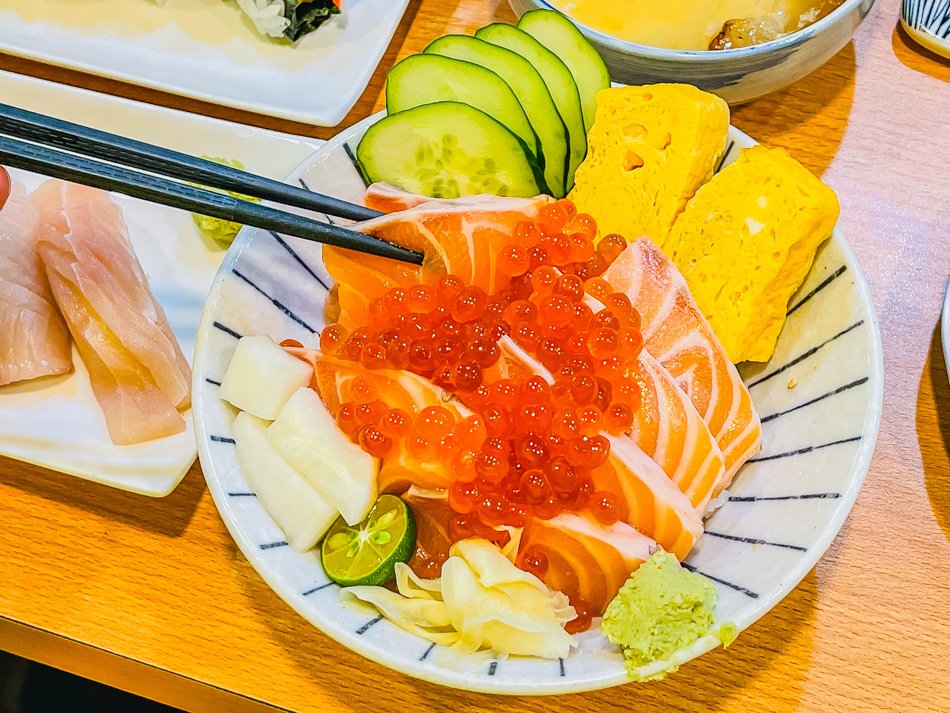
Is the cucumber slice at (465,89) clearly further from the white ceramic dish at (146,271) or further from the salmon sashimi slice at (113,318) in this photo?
the salmon sashimi slice at (113,318)

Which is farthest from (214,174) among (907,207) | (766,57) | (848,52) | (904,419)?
(848,52)

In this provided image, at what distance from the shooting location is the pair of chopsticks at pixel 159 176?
98cm

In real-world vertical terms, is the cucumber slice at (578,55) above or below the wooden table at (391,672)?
above

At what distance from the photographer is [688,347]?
1090 millimetres

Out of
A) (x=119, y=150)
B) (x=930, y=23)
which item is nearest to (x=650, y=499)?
(x=119, y=150)

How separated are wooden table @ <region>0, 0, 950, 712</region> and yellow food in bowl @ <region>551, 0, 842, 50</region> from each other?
1.42 feet

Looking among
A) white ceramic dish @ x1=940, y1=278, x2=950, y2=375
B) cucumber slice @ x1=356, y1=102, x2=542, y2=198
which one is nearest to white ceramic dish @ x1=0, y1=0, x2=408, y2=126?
cucumber slice @ x1=356, y1=102, x2=542, y2=198

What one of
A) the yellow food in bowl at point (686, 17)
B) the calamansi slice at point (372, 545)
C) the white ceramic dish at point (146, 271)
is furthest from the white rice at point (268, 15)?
the calamansi slice at point (372, 545)

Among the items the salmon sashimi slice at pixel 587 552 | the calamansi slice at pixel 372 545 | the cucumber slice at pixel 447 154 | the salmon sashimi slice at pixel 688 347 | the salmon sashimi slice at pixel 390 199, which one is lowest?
the calamansi slice at pixel 372 545

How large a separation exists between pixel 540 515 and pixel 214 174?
608 mm

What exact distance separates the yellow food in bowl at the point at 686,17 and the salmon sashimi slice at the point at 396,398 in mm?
826

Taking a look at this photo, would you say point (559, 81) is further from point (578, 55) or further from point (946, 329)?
point (946, 329)

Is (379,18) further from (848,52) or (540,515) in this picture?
(540,515)

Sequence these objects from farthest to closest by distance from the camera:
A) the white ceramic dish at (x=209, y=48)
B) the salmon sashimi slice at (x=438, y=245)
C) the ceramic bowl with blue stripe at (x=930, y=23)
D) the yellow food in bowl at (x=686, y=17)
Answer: the white ceramic dish at (x=209, y=48), the ceramic bowl with blue stripe at (x=930, y=23), the yellow food in bowl at (x=686, y=17), the salmon sashimi slice at (x=438, y=245)
